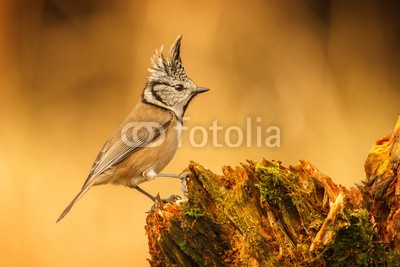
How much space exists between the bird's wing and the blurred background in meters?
0.64

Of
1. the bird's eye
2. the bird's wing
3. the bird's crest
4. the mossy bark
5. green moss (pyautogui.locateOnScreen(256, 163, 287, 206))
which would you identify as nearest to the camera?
the mossy bark

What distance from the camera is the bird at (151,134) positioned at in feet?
13.4

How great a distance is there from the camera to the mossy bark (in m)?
2.44

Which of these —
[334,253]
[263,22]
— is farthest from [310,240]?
[263,22]

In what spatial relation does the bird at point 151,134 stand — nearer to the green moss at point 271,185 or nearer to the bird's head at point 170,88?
the bird's head at point 170,88

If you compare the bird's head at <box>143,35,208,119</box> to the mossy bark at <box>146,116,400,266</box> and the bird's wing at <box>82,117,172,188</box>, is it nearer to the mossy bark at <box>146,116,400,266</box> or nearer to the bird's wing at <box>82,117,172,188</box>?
the bird's wing at <box>82,117,172,188</box>

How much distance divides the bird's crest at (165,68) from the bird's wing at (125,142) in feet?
0.99

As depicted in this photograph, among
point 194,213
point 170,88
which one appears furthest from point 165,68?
point 194,213

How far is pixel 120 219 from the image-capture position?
15.2 ft

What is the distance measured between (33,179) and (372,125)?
2346 mm

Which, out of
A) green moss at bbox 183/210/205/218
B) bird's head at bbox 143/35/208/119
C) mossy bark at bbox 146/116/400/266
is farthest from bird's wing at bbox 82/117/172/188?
green moss at bbox 183/210/205/218

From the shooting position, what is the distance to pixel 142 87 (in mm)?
4914

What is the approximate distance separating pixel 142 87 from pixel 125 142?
0.88 m

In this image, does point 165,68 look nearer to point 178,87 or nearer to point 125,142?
point 178,87
